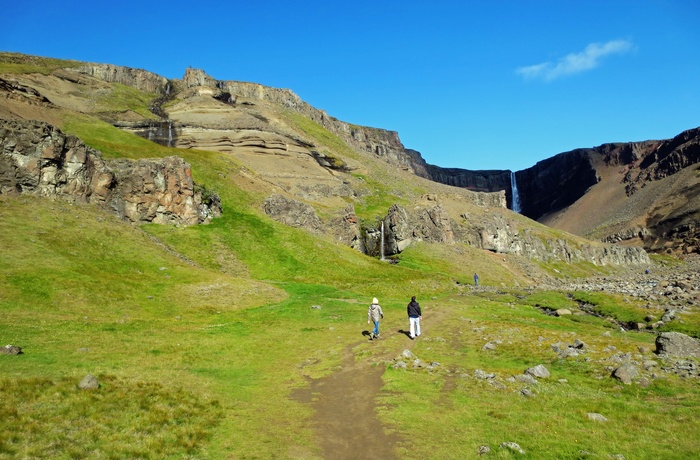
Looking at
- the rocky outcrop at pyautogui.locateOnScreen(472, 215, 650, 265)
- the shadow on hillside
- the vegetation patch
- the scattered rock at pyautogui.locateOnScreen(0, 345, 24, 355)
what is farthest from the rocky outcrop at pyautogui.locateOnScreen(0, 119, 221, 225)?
the rocky outcrop at pyautogui.locateOnScreen(472, 215, 650, 265)

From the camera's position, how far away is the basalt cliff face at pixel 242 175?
5438 cm

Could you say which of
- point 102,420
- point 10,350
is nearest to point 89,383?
point 102,420

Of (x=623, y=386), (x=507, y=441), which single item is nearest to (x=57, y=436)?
(x=507, y=441)

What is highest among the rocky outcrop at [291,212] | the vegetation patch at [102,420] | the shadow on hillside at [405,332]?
the rocky outcrop at [291,212]

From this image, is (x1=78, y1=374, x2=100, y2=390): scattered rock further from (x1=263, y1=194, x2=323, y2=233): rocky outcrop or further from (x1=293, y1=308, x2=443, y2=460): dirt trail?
(x1=263, y1=194, x2=323, y2=233): rocky outcrop

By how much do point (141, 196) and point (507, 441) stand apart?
63.9 meters

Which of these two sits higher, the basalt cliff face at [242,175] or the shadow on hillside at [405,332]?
the basalt cliff face at [242,175]

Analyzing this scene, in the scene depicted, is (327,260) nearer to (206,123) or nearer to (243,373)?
(243,373)

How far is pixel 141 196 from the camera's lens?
6272cm

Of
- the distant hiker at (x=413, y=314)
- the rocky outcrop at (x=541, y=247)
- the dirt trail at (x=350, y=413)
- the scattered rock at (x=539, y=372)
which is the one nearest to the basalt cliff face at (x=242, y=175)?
the rocky outcrop at (x=541, y=247)

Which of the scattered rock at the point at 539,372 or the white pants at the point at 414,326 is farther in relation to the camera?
the white pants at the point at 414,326

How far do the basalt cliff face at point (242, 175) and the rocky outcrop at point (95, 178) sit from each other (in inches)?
5.6

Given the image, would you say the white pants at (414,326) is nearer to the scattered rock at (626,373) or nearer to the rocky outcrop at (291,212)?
the scattered rock at (626,373)

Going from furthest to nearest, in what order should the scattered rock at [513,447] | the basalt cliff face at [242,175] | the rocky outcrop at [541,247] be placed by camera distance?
the rocky outcrop at [541,247]
the basalt cliff face at [242,175]
the scattered rock at [513,447]
